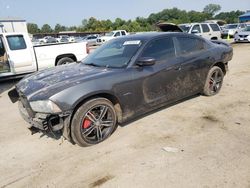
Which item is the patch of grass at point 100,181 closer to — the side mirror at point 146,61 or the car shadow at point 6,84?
the side mirror at point 146,61

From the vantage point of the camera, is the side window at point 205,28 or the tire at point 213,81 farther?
the side window at point 205,28

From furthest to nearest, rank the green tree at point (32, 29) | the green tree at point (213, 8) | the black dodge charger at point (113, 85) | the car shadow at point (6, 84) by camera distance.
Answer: the green tree at point (213, 8) → the green tree at point (32, 29) → the car shadow at point (6, 84) → the black dodge charger at point (113, 85)

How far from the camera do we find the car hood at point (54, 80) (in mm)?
3629

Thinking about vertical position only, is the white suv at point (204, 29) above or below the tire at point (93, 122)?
above

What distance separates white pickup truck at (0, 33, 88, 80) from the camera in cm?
878

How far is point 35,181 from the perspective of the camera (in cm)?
313

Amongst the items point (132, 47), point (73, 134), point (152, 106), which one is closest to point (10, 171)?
point (73, 134)

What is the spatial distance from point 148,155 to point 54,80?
187 cm

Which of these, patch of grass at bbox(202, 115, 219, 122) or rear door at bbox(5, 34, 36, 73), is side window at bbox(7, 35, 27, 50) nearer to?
rear door at bbox(5, 34, 36, 73)

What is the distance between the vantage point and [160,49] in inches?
184

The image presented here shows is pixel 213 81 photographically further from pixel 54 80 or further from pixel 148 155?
pixel 54 80

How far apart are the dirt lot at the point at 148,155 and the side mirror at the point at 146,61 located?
1.11 m

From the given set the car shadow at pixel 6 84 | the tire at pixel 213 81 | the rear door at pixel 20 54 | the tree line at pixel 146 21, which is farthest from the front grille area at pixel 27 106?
the tree line at pixel 146 21

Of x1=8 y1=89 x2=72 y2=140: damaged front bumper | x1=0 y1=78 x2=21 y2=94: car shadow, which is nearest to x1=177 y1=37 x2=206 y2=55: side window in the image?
x1=8 y1=89 x2=72 y2=140: damaged front bumper
